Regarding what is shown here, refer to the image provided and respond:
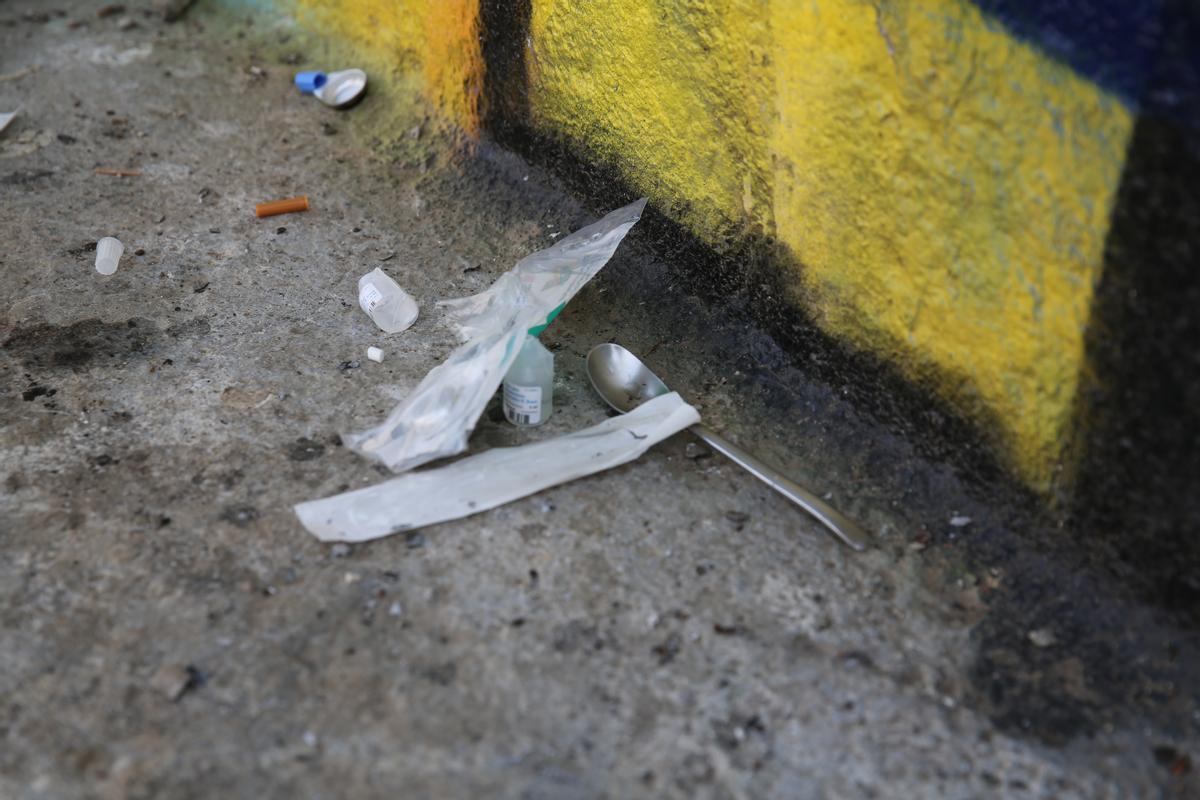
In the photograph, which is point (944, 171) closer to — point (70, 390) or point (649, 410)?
point (649, 410)

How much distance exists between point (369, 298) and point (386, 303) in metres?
0.05

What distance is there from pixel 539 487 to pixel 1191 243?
123 cm

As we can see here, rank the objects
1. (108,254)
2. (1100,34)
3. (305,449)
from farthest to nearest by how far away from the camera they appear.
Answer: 1. (108,254)
2. (305,449)
3. (1100,34)

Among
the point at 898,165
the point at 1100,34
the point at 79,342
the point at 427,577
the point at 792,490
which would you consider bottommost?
the point at 79,342

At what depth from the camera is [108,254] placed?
2.85 meters

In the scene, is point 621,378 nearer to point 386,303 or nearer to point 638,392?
point 638,392

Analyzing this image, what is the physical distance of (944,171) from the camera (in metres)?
1.95

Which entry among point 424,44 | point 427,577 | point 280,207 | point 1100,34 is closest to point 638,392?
point 427,577

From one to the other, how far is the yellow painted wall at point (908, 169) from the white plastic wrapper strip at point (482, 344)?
0.83 feet

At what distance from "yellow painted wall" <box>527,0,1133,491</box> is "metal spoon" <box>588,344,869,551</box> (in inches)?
13.5

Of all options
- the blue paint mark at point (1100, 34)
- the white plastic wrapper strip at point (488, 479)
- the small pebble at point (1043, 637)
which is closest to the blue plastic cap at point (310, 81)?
the white plastic wrapper strip at point (488, 479)

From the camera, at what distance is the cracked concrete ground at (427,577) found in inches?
66.5

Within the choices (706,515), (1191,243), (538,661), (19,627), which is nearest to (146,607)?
(19,627)

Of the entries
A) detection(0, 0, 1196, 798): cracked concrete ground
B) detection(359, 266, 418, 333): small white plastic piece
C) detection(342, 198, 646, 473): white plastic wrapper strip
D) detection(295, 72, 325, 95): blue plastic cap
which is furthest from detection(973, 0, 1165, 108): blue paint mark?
detection(295, 72, 325, 95): blue plastic cap
